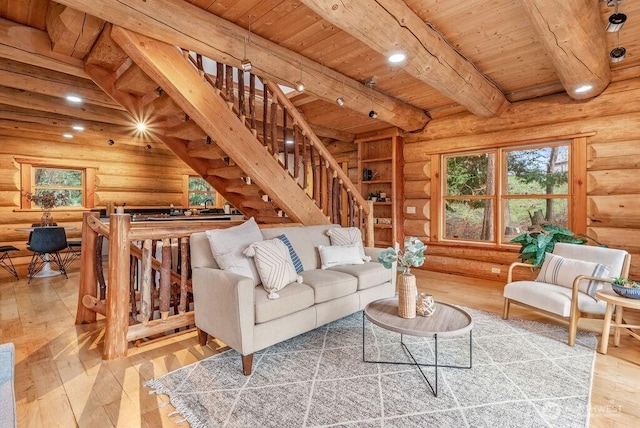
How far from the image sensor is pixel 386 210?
6.38m

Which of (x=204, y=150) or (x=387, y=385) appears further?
(x=204, y=150)

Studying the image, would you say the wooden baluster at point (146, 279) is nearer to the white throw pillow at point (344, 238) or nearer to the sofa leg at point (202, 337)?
the sofa leg at point (202, 337)

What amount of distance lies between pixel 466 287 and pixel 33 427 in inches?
177

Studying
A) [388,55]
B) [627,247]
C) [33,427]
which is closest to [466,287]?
[627,247]

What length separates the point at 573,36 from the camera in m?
2.50

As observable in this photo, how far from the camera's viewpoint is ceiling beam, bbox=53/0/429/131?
2.26 m

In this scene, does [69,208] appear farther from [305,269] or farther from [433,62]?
[433,62]

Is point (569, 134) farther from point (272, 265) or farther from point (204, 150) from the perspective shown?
point (204, 150)

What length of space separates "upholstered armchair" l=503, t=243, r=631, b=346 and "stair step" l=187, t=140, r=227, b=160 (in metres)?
3.27

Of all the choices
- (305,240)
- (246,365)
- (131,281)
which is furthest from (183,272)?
(305,240)

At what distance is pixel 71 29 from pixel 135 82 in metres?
0.61

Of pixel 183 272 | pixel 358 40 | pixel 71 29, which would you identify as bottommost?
pixel 183 272

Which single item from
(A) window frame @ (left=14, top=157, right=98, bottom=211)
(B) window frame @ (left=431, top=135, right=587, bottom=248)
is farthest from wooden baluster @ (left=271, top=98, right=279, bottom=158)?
(A) window frame @ (left=14, top=157, right=98, bottom=211)

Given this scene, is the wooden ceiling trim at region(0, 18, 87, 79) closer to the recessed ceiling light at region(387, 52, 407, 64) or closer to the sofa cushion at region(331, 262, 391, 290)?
the recessed ceiling light at region(387, 52, 407, 64)
